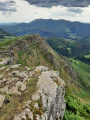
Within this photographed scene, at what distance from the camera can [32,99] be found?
19391mm

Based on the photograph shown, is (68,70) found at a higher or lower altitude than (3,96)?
lower

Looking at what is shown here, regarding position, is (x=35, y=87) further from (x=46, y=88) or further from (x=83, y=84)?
A: (x=83, y=84)

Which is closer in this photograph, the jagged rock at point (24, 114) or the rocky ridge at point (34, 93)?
the jagged rock at point (24, 114)

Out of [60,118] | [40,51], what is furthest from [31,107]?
[40,51]

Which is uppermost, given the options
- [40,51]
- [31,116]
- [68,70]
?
[31,116]

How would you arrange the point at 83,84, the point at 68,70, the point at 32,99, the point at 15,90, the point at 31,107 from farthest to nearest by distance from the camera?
1. the point at 83,84
2. the point at 68,70
3. the point at 15,90
4. the point at 32,99
5. the point at 31,107

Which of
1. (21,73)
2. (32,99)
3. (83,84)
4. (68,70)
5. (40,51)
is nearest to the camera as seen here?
(32,99)

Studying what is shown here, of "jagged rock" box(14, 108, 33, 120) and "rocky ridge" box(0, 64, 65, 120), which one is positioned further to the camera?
"rocky ridge" box(0, 64, 65, 120)

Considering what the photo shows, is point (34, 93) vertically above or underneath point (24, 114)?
above

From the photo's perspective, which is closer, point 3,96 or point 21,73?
point 3,96

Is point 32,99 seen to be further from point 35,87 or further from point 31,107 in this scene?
point 35,87

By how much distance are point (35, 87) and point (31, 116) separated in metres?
5.87

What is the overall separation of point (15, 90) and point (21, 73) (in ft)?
20.4

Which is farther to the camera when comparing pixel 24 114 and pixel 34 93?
pixel 34 93
